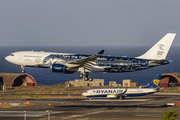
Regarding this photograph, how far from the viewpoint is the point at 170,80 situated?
11588cm

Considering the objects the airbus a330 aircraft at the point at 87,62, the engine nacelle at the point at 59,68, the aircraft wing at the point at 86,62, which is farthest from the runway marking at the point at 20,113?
the aircraft wing at the point at 86,62

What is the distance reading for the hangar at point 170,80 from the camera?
371 ft

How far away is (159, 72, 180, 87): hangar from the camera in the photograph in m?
113

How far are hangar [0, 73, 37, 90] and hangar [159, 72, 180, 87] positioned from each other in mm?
49279

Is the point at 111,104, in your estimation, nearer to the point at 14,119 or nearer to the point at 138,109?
the point at 138,109

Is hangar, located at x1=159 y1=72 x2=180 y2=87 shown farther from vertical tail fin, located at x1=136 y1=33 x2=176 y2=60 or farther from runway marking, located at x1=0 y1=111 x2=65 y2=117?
runway marking, located at x1=0 y1=111 x2=65 y2=117

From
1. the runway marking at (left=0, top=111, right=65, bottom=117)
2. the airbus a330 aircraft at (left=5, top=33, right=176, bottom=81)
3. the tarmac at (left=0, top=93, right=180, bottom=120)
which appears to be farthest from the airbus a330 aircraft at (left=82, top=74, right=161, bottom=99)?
the runway marking at (left=0, top=111, right=65, bottom=117)

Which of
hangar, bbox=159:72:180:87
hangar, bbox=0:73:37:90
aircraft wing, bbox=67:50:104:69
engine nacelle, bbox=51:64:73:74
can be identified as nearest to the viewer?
aircraft wing, bbox=67:50:104:69

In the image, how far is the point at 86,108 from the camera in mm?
58906

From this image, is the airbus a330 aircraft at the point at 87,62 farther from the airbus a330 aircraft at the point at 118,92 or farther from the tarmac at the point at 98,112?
the airbus a330 aircraft at the point at 118,92

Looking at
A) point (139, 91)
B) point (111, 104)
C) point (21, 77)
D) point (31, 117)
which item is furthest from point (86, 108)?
point (21, 77)

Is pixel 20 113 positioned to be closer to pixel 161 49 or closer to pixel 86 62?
pixel 86 62

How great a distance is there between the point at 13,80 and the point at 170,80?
5860 cm
